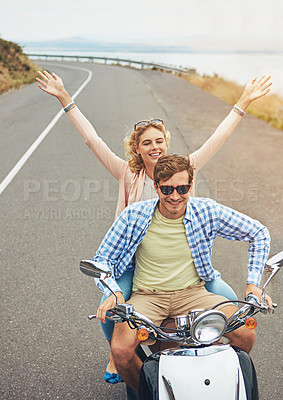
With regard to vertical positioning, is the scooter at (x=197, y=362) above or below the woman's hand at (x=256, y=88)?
below

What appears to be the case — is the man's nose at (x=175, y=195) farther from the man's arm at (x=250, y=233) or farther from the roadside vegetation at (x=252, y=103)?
the roadside vegetation at (x=252, y=103)

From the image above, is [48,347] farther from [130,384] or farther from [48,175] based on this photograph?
[48,175]

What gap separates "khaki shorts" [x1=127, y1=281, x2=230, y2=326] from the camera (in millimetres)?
2873

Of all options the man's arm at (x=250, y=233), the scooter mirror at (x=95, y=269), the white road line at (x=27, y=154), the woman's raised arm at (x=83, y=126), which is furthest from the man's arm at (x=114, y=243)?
the white road line at (x=27, y=154)

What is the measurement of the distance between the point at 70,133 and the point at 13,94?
1007 centimetres

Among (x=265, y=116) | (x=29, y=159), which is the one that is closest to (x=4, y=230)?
(x=29, y=159)

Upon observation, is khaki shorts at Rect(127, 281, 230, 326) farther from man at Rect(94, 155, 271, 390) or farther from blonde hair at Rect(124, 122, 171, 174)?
blonde hair at Rect(124, 122, 171, 174)

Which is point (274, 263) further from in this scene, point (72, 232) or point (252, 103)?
point (252, 103)

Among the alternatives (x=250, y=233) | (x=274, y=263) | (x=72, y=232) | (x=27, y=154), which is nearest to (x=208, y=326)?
(x=274, y=263)

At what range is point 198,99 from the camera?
19547 mm

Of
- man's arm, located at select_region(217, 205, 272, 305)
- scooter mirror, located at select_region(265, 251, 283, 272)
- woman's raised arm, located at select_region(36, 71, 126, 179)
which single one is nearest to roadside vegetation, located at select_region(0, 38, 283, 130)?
woman's raised arm, located at select_region(36, 71, 126, 179)

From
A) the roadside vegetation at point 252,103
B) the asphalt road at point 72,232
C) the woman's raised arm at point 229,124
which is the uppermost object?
the roadside vegetation at point 252,103

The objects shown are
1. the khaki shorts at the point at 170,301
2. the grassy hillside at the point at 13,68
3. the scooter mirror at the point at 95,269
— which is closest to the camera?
the scooter mirror at the point at 95,269

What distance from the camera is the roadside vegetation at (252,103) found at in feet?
50.9
